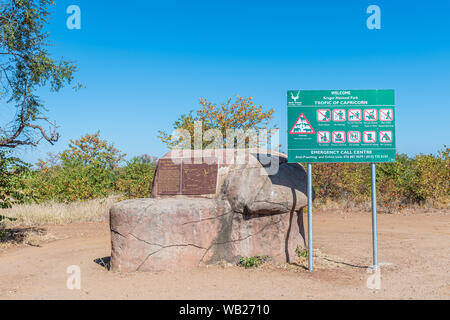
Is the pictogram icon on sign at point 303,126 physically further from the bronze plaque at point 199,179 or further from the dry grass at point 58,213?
the dry grass at point 58,213

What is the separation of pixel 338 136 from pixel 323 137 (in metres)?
0.26

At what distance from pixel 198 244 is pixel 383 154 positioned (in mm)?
3561

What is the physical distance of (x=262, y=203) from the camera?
6.88m

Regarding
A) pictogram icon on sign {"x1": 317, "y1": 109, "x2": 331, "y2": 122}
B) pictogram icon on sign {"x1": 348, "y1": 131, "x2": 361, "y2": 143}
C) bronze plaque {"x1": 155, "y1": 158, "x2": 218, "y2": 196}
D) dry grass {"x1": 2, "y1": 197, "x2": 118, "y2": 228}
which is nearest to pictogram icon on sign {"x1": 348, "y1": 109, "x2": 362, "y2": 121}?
pictogram icon on sign {"x1": 348, "y1": 131, "x2": 361, "y2": 143}

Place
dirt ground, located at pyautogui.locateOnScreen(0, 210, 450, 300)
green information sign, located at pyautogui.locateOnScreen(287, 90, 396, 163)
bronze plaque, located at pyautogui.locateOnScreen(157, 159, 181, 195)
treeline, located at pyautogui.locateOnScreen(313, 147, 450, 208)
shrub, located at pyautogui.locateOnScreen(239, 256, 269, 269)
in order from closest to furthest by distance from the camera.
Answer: dirt ground, located at pyautogui.locateOnScreen(0, 210, 450, 300), green information sign, located at pyautogui.locateOnScreen(287, 90, 396, 163), shrub, located at pyautogui.locateOnScreen(239, 256, 269, 269), bronze plaque, located at pyautogui.locateOnScreen(157, 159, 181, 195), treeline, located at pyautogui.locateOnScreen(313, 147, 450, 208)

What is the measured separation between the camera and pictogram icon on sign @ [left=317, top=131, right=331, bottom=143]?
21.9ft

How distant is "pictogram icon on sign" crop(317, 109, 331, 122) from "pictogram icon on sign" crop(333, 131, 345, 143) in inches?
10.7

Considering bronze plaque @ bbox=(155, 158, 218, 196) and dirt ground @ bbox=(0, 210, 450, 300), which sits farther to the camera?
bronze plaque @ bbox=(155, 158, 218, 196)

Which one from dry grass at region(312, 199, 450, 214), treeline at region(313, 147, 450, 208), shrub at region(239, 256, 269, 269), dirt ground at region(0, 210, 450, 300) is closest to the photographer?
dirt ground at region(0, 210, 450, 300)

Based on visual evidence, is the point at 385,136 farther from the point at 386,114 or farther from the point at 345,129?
the point at 345,129

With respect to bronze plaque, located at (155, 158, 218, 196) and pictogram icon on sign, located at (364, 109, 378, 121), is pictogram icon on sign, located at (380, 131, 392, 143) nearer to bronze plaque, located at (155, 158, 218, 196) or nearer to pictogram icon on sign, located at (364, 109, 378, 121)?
pictogram icon on sign, located at (364, 109, 378, 121)

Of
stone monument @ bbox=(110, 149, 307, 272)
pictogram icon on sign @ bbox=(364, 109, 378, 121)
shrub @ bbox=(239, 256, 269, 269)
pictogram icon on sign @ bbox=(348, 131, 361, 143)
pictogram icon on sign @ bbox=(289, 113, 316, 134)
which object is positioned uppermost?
pictogram icon on sign @ bbox=(364, 109, 378, 121)

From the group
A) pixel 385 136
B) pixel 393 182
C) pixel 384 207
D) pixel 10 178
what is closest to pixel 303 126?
pixel 385 136

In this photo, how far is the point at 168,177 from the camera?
7750 mm
